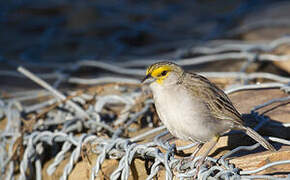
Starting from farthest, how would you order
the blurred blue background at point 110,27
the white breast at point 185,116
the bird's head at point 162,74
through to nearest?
the blurred blue background at point 110,27, the bird's head at point 162,74, the white breast at point 185,116

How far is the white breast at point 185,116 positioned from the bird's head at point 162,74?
0.09 m

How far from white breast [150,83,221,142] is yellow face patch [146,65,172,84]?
11 cm

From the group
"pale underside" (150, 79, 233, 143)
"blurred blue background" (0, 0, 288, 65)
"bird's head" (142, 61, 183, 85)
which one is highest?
"blurred blue background" (0, 0, 288, 65)

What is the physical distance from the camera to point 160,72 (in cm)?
252

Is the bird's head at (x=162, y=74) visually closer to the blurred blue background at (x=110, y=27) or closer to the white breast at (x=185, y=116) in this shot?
the white breast at (x=185, y=116)

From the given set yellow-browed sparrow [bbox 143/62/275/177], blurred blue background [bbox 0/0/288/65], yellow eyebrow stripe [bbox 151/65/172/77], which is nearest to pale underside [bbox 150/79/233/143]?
yellow-browed sparrow [bbox 143/62/275/177]

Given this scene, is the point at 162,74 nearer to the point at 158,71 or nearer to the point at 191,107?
the point at 158,71

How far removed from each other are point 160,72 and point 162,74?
0.7 inches

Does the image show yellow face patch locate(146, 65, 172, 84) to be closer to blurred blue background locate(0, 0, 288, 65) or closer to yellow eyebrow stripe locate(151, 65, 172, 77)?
yellow eyebrow stripe locate(151, 65, 172, 77)

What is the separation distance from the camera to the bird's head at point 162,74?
2514 millimetres

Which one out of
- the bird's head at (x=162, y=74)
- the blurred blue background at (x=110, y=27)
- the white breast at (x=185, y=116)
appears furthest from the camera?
the blurred blue background at (x=110, y=27)

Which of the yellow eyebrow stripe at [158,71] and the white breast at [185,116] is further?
the yellow eyebrow stripe at [158,71]

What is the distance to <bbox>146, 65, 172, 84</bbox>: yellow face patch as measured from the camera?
2520 mm

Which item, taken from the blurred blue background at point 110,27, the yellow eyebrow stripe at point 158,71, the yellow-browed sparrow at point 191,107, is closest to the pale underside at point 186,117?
the yellow-browed sparrow at point 191,107
